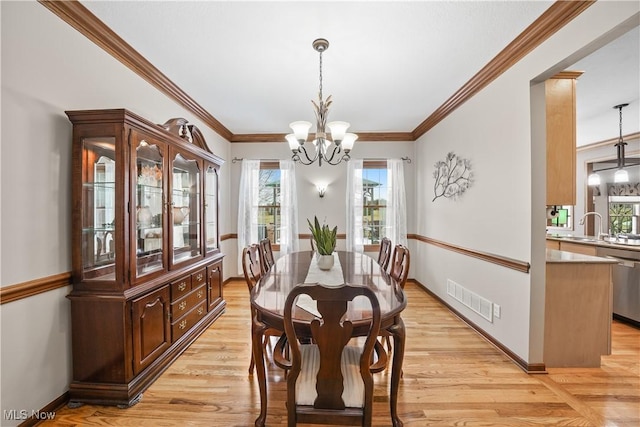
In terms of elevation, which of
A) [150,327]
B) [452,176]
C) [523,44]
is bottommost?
[150,327]

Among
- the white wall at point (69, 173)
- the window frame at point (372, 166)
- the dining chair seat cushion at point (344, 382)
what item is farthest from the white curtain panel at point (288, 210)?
the dining chair seat cushion at point (344, 382)

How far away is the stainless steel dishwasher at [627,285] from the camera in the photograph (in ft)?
9.45

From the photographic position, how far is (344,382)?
4.48 ft

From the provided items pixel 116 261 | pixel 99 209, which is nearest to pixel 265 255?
pixel 116 261

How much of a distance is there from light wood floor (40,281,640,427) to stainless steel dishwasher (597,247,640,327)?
1.50 ft

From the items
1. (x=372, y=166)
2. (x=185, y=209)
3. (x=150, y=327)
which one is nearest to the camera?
(x=150, y=327)

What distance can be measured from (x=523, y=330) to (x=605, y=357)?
94cm

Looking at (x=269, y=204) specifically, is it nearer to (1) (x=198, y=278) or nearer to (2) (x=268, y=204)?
(2) (x=268, y=204)

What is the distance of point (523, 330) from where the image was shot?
220 cm

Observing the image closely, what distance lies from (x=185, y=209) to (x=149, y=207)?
1.89 ft

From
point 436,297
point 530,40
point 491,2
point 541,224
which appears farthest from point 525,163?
point 436,297

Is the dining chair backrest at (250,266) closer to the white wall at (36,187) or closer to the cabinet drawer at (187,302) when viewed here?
the cabinet drawer at (187,302)

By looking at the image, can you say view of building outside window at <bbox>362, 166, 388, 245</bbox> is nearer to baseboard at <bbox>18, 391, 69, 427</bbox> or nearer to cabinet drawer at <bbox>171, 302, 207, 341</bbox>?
cabinet drawer at <bbox>171, 302, 207, 341</bbox>

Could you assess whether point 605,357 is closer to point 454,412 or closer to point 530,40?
point 454,412
